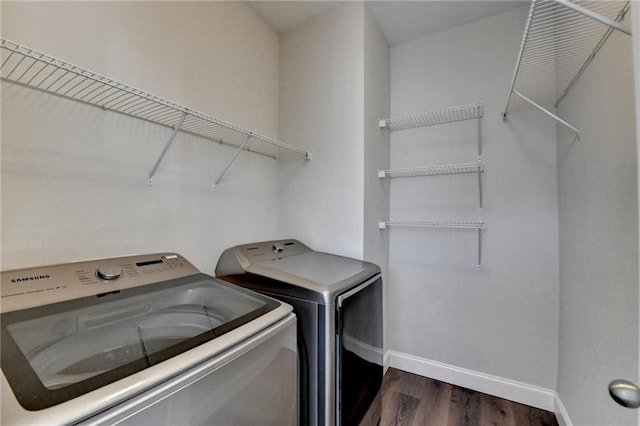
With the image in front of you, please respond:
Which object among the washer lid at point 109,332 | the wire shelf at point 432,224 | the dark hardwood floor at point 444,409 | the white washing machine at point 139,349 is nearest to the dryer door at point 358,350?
the dark hardwood floor at point 444,409

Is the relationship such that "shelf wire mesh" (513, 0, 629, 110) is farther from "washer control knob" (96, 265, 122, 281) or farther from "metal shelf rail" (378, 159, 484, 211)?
"washer control knob" (96, 265, 122, 281)

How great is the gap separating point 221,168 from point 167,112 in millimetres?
471

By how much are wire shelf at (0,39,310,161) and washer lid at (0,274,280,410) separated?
28.0 inches

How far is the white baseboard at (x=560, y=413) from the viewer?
1.55 m

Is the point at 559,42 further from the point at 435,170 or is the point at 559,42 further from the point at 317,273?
the point at 317,273

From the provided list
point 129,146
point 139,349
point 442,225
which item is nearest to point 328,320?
point 139,349

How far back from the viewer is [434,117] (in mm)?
2088

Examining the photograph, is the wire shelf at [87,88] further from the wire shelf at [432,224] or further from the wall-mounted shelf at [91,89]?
the wire shelf at [432,224]

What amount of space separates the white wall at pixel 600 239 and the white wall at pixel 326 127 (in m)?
1.15

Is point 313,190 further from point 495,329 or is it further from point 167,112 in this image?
point 495,329

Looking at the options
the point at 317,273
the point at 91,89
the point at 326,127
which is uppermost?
the point at 326,127

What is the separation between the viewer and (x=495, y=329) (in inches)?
76.6

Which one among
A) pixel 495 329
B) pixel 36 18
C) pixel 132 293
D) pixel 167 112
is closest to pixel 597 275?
pixel 495 329

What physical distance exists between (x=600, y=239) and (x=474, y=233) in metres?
0.83
